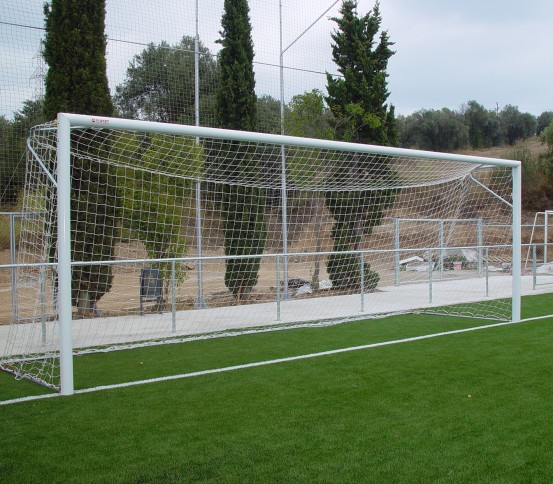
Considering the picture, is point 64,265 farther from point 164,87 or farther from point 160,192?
point 164,87

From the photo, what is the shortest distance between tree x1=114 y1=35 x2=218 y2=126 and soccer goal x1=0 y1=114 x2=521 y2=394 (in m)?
1.58

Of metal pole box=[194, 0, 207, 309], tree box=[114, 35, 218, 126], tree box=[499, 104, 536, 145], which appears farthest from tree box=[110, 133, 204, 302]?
tree box=[499, 104, 536, 145]

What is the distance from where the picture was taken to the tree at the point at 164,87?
11.9 meters

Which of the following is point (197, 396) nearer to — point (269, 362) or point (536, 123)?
point (269, 362)

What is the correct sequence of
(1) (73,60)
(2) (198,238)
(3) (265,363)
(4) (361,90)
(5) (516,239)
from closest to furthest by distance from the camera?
(3) (265,363) → (5) (516,239) → (1) (73,60) → (2) (198,238) → (4) (361,90)

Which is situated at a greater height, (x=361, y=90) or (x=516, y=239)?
(x=361, y=90)

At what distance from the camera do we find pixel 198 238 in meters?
11.4

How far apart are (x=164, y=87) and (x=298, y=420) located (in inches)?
354

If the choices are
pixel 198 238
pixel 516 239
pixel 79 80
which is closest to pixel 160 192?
pixel 198 238

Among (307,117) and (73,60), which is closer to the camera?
(73,60)

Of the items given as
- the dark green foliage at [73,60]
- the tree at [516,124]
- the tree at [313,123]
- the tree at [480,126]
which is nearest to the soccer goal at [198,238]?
the tree at [313,123]

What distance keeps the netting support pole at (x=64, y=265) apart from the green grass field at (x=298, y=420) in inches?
10.7

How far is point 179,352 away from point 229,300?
4298 millimetres

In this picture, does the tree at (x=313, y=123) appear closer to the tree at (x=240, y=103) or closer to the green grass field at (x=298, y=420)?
the tree at (x=240, y=103)
